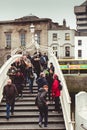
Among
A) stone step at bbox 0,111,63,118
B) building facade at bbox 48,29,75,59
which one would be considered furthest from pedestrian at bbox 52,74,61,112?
building facade at bbox 48,29,75,59

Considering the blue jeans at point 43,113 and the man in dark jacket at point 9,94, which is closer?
the blue jeans at point 43,113

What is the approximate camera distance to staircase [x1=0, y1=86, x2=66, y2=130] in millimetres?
17359

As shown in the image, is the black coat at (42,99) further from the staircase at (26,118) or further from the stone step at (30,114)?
the stone step at (30,114)

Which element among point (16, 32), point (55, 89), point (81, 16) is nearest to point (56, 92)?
point (55, 89)

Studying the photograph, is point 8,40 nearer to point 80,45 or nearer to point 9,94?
point 80,45

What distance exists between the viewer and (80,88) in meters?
30.2

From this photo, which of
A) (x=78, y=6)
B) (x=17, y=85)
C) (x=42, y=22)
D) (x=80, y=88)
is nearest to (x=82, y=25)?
(x=78, y=6)

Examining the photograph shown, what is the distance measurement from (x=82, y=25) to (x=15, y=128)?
466 feet

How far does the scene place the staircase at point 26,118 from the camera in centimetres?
1736

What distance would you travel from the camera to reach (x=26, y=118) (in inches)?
722

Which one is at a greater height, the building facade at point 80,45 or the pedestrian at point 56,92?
the pedestrian at point 56,92

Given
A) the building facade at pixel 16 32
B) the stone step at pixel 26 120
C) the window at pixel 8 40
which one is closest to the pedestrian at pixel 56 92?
the stone step at pixel 26 120

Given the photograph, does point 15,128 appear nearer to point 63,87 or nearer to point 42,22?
point 63,87

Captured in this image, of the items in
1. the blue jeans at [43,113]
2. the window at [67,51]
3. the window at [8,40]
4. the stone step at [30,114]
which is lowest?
the window at [67,51]
